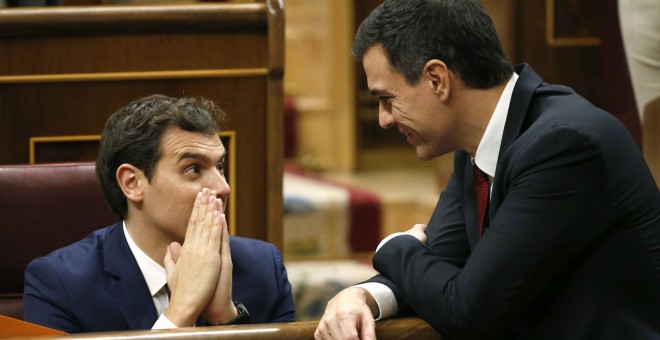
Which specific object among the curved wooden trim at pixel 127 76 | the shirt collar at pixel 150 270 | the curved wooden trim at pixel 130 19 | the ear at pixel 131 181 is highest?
the curved wooden trim at pixel 130 19

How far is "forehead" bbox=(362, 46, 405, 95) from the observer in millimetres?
1678

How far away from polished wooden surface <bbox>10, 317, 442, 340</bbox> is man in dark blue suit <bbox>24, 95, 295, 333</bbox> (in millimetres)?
364

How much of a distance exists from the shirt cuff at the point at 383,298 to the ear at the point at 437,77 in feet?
0.98

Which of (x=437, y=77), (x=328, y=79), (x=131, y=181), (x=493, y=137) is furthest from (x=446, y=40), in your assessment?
(x=328, y=79)

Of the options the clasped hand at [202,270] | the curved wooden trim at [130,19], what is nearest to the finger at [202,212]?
the clasped hand at [202,270]

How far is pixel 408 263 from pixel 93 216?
0.80 m

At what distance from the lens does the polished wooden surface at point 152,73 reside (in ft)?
8.70

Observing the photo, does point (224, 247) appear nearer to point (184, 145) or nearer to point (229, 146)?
point (184, 145)

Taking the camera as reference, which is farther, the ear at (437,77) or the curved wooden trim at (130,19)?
the curved wooden trim at (130,19)

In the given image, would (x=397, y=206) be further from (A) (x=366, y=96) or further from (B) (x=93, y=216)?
(B) (x=93, y=216)

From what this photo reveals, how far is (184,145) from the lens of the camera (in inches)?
77.4

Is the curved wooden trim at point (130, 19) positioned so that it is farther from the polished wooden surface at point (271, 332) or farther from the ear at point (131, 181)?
the polished wooden surface at point (271, 332)

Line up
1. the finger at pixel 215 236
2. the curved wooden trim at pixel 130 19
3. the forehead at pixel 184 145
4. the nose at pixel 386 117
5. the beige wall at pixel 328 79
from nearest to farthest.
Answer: the nose at pixel 386 117
the finger at pixel 215 236
the forehead at pixel 184 145
the curved wooden trim at pixel 130 19
the beige wall at pixel 328 79

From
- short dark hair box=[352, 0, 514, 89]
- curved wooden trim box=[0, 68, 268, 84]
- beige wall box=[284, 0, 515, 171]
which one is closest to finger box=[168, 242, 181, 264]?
short dark hair box=[352, 0, 514, 89]
